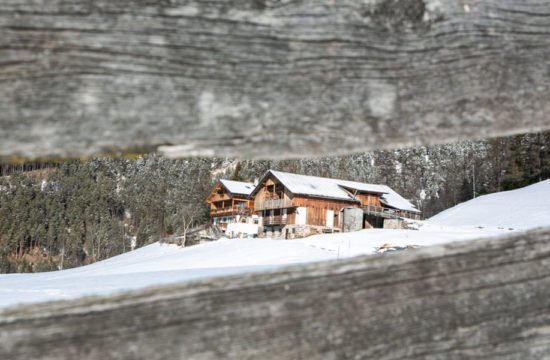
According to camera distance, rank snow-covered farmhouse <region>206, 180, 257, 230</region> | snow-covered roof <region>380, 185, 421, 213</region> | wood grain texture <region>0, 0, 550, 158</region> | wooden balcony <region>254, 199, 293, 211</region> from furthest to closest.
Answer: snow-covered farmhouse <region>206, 180, 257, 230</region> → snow-covered roof <region>380, 185, 421, 213</region> → wooden balcony <region>254, 199, 293, 211</region> → wood grain texture <region>0, 0, 550, 158</region>

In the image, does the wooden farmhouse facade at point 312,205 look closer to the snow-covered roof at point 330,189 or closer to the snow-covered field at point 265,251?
the snow-covered roof at point 330,189

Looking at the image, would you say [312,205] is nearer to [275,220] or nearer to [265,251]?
[275,220]

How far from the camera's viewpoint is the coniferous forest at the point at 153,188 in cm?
7681

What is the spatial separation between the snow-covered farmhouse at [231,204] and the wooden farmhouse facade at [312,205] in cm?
59

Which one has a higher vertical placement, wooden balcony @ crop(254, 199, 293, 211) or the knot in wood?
the knot in wood

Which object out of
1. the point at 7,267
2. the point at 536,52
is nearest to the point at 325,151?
the point at 536,52

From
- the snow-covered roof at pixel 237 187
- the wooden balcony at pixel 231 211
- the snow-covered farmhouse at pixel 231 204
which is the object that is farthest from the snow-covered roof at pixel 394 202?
the snow-covered roof at pixel 237 187

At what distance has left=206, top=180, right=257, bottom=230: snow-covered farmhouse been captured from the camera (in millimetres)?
55438

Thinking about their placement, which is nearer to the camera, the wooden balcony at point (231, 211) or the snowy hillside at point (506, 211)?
the snowy hillside at point (506, 211)

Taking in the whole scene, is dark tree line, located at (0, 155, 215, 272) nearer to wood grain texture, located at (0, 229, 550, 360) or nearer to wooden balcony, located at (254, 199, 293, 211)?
wooden balcony, located at (254, 199, 293, 211)

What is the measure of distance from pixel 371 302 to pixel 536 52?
2.30 feet

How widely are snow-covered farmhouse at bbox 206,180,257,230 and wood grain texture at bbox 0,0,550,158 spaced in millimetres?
52582

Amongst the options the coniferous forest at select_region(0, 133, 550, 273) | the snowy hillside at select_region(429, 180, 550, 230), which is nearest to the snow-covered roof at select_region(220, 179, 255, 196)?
the coniferous forest at select_region(0, 133, 550, 273)

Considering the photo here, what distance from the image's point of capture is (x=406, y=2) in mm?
1103
